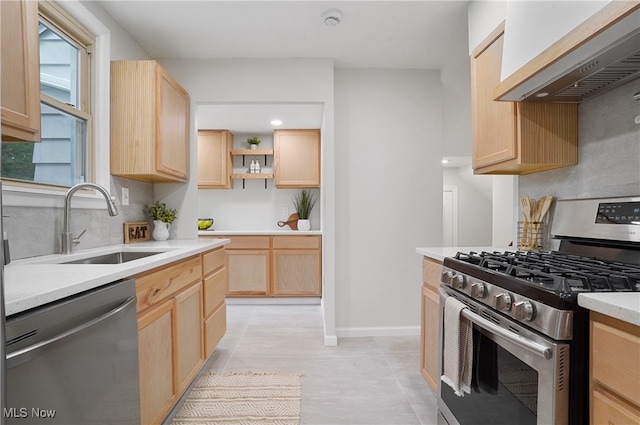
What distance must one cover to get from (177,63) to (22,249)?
191cm

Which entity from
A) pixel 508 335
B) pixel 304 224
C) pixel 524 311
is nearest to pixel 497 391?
pixel 508 335

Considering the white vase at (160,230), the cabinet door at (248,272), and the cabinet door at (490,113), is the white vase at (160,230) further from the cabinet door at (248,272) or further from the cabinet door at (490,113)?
the cabinet door at (490,113)

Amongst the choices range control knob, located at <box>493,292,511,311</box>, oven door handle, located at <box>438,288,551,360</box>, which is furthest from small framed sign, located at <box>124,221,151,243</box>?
range control knob, located at <box>493,292,511,311</box>

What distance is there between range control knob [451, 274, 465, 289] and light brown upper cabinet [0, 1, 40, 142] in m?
1.75

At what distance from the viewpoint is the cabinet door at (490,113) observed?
1639 millimetres

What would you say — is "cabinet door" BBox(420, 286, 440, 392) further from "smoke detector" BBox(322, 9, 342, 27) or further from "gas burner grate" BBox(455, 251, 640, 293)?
"smoke detector" BBox(322, 9, 342, 27)

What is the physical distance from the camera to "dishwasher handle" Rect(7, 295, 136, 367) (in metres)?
0.74

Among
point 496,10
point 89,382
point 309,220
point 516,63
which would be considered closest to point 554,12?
point 516,63

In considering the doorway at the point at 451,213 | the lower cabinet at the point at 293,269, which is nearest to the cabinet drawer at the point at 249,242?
the lower cabinet at the point at 293,269

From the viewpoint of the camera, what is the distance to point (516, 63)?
138 cm

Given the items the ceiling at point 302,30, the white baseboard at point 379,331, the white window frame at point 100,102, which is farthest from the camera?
the white baseboard at point 379,331

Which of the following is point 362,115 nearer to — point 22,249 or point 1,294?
point 22,249

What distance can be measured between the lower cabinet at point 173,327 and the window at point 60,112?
864 mm

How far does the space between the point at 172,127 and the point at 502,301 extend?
2326mm
